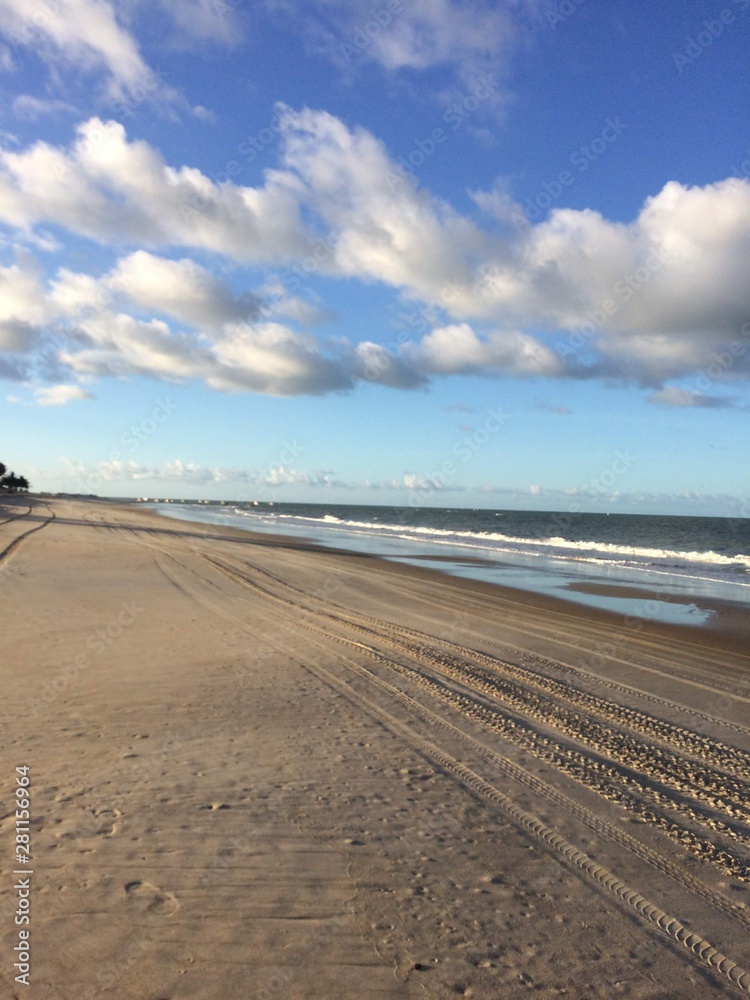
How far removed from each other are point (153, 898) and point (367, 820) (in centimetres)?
162

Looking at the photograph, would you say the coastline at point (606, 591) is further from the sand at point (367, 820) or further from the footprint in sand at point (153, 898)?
the footprint in sand at point (153, 898)

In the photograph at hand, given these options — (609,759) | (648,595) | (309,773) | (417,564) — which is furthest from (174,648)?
(417,564)

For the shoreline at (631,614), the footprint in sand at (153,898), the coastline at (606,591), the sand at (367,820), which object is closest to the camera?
the sand at (367,820)

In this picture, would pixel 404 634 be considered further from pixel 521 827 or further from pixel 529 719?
pixel 521 827

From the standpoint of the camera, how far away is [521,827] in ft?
16.4

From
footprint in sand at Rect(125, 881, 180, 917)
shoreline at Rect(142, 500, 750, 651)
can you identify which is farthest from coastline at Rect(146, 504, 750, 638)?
footprint in sand at Rect(125, 881, 180, 917)

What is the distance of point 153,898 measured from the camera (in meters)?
3.91

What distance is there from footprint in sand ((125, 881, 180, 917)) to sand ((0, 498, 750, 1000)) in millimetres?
12

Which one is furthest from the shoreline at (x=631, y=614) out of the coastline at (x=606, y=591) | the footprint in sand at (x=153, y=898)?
the footprint in sand at (x=153, y=898)

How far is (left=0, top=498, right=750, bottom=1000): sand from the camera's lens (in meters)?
3.52

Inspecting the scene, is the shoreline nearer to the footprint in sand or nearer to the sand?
the sand

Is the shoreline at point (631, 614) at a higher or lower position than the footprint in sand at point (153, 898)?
lower

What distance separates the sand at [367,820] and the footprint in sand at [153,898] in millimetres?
12

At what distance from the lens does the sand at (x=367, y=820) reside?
139 inches
